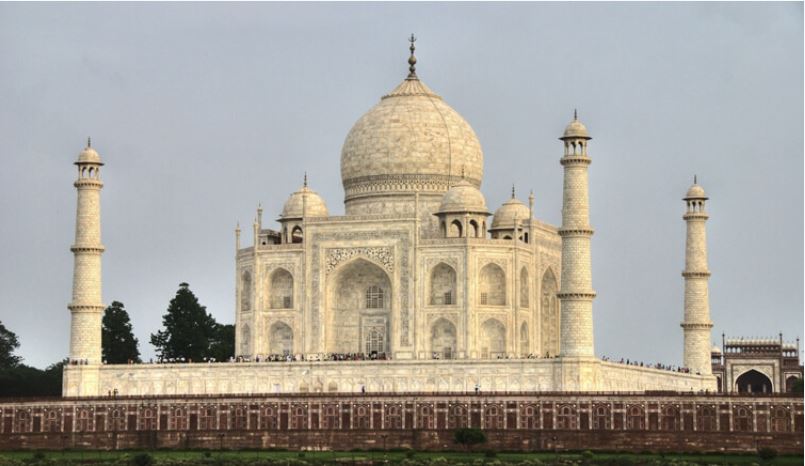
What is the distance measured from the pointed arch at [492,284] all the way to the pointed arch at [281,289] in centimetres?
625

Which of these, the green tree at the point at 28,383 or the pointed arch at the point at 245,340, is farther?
the green tree at the point at 28,383

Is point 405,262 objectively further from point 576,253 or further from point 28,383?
point 28,383

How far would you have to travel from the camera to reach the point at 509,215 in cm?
7288

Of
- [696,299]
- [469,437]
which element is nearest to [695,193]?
[696,299]

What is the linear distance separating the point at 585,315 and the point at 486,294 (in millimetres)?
6131

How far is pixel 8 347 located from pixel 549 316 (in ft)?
72.9

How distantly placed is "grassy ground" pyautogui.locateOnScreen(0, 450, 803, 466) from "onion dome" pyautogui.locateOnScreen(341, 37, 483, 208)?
15107 mm

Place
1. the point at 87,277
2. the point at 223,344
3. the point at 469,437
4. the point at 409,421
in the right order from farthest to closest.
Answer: the point at 223,344
the point at 87,277
the point at 409,421
the point at 469,437

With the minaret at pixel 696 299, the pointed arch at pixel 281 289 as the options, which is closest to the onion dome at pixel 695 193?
the minaret at pixel 696 299

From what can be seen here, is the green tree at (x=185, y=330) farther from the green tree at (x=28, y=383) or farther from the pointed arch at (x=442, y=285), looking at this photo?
the pointed arch at (x=442, y=285)

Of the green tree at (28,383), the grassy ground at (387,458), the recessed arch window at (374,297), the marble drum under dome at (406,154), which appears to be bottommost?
the grassy ground at (387,458)

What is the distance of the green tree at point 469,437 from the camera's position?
6016 centimetres

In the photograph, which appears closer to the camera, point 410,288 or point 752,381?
point 410,288

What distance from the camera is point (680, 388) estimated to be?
72438mm
